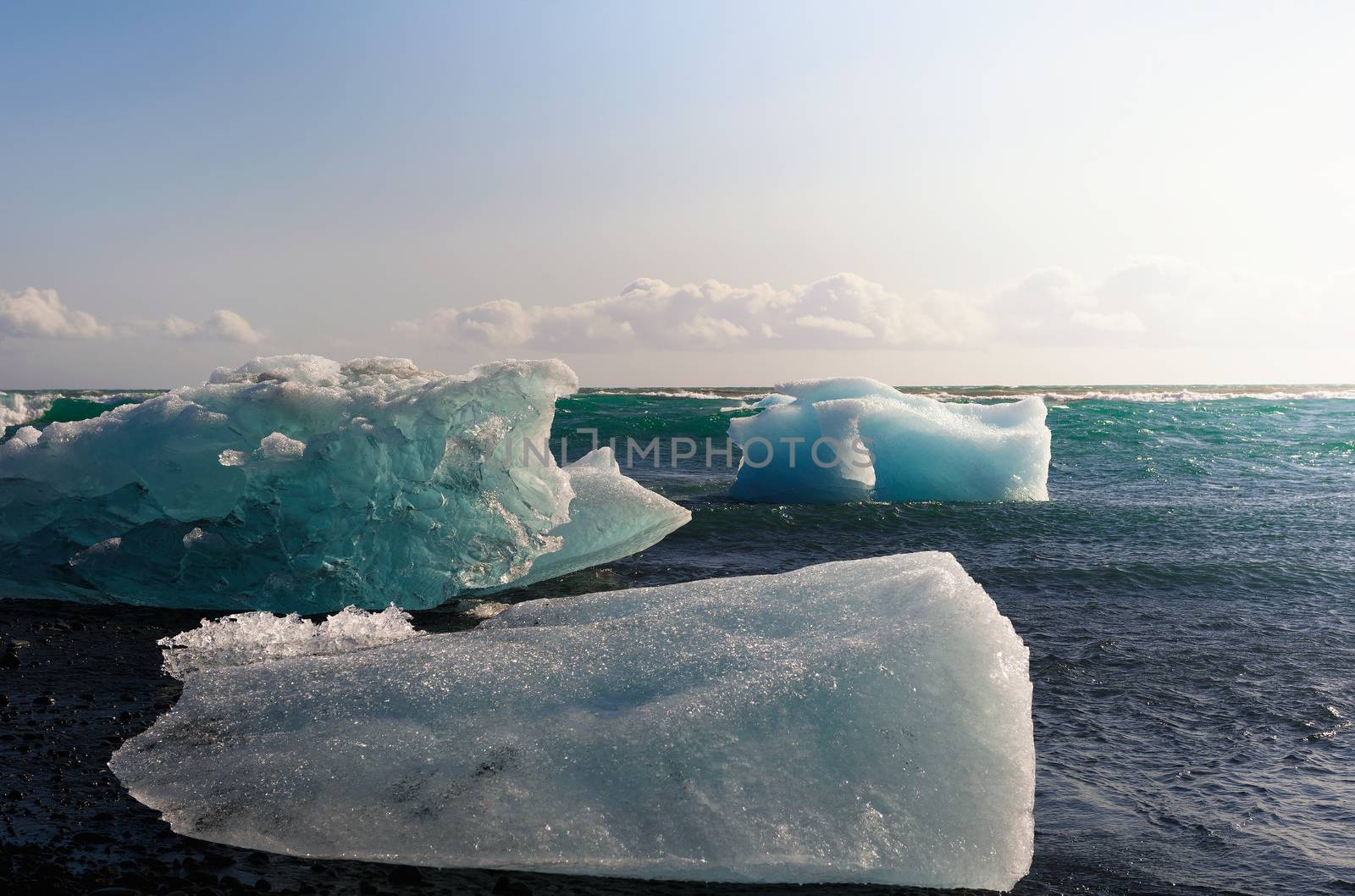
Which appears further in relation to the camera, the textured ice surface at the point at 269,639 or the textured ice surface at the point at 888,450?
the textured ice surface at the point at 888,450

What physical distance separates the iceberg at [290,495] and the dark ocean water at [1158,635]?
425mm

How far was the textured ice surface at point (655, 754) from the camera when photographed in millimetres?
2676

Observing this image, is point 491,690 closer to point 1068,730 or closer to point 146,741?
point 146,741

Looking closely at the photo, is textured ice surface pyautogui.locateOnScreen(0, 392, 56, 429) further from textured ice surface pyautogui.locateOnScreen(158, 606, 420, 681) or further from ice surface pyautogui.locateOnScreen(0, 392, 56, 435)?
textured ice surface pyautogui.locateOnScreen(158, 606, 420, 681)

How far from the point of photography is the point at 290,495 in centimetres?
580

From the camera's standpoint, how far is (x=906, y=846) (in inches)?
105

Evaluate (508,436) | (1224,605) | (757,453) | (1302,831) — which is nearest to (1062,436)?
(757,453)

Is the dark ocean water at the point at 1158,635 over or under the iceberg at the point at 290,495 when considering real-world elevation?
under

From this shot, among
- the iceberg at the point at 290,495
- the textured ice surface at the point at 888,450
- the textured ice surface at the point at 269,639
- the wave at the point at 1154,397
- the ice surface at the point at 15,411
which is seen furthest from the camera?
the wave at the point at 1154,397

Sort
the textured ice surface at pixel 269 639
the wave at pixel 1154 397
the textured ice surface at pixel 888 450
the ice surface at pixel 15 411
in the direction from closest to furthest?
the textured ice surface at pixel 269 639
the textured ice surface at pixel 888 450
the ice surface at pixel 15 411
the wave at pixel 1154 397

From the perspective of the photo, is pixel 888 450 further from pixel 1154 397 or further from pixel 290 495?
pixel 1154 397

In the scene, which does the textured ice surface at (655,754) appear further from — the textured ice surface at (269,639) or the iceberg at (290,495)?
the iceberg at (290,495)

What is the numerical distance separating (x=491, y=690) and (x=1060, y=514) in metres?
7.27

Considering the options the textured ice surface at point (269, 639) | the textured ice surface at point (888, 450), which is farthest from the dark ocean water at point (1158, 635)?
the textured ice surface at point (888, 450)
